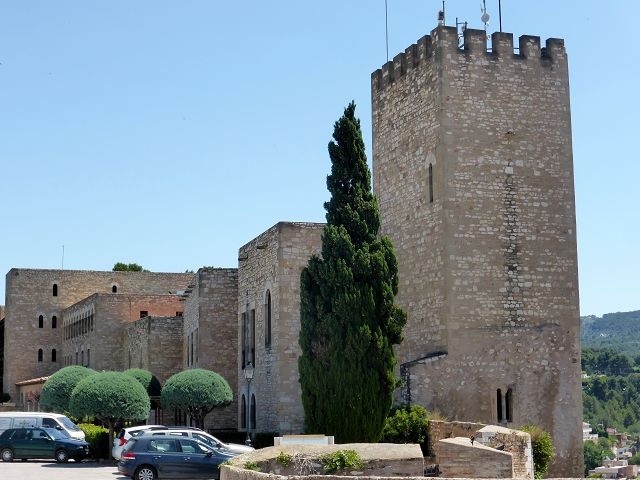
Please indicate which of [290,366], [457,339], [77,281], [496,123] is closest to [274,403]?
[290,366]

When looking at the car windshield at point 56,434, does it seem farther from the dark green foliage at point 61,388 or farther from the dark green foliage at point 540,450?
the dark green foliage at point 540,450

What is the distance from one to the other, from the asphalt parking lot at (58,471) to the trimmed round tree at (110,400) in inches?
58.8

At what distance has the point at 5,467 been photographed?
1123 inches

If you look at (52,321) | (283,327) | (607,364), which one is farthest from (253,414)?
(607,364)

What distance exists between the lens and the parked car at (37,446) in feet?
102

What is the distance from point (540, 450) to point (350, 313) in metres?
5.64

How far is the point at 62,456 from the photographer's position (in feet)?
102

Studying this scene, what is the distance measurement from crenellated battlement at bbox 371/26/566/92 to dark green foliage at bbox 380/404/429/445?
9.63 metres

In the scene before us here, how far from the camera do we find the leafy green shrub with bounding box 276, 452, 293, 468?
52.9 ft

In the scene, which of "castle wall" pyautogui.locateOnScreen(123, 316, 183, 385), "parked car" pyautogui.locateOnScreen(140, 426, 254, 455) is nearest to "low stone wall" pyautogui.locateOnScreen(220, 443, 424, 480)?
"parked car" pyautogui.locateOnScreen(140, 426, 254, 455)

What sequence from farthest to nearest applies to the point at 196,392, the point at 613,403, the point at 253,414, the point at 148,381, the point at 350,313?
the point at 613,403
the point at 148,381
the point at 253,414
the point at 196,392
the point at 350,313

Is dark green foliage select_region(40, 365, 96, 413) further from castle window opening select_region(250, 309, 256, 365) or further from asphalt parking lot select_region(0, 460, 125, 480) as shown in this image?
castle window opening select_region(250, 309, 256, 365)

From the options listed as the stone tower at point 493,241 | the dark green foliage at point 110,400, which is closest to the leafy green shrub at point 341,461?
the stone tower at point 493,241

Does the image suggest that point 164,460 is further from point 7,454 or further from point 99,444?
point 7,454
